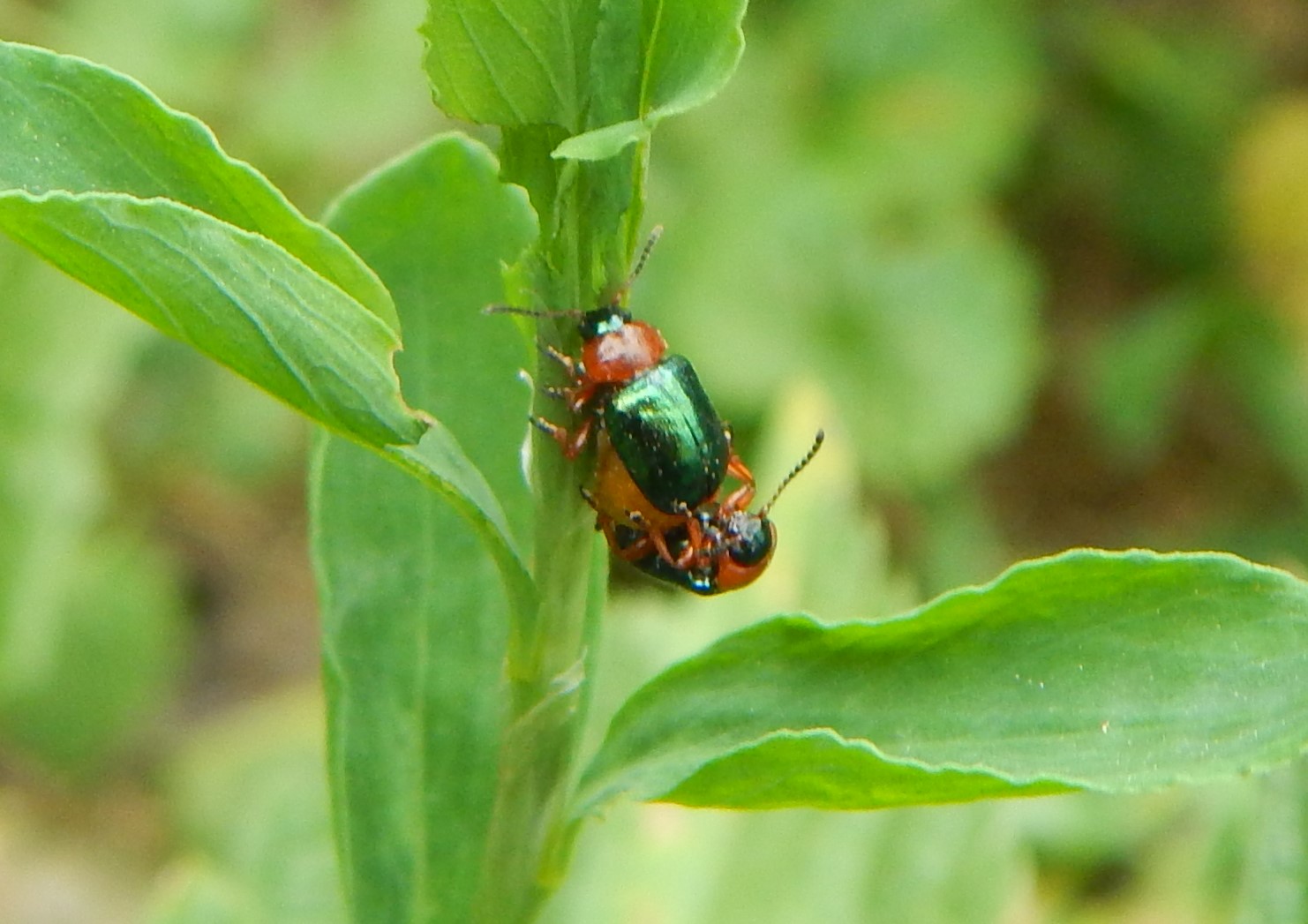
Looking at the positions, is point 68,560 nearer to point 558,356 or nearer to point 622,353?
point 622,353

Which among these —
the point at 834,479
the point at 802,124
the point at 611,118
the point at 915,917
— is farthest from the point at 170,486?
the point at 611,118

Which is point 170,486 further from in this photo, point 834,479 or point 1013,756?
point 1013,756

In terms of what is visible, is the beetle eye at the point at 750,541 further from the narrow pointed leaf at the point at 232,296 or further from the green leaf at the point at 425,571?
the narrow pointed leaf at the point at 232,296

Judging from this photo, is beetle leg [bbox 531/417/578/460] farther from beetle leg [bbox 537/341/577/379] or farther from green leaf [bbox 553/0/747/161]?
green leaf [bbox 553/0/747/161]

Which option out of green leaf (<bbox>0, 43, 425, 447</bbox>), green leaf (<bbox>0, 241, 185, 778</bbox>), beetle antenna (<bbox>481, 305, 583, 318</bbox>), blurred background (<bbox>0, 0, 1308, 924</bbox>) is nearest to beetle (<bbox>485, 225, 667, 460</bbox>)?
beetle antenna (<bbox>481, 305, 583, 318</bbox>)

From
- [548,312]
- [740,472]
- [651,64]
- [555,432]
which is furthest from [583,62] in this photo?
[740,472]
